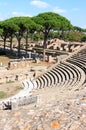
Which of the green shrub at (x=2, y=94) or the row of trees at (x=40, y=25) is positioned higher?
the row of trees at (x=40, y=25)

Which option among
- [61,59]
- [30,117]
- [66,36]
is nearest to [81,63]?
[61,59]

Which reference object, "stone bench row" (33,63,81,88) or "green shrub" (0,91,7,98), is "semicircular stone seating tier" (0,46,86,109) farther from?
"green shrub" (0,91,7,98)

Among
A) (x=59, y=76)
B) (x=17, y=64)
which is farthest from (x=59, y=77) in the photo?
(x=17, y=64)

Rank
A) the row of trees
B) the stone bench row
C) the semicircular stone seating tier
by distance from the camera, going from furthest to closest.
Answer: the row of trees → the stone bench row → the semicircular stone seating tier

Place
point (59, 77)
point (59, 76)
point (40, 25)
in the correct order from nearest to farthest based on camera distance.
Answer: point (59, 77) < point (59, 76) < point (40, 25)

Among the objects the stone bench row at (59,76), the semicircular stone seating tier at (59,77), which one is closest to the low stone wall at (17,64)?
the semicircular stone seating tier at (59,77)

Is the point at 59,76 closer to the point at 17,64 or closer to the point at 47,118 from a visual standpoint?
the point at 17,64

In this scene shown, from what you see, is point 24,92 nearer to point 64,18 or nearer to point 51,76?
point 51,76

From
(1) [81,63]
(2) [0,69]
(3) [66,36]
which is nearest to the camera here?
(1) [81,63]

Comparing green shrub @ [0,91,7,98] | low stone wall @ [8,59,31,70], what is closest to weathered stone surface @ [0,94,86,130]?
green shrub @ [0,91,7,98]

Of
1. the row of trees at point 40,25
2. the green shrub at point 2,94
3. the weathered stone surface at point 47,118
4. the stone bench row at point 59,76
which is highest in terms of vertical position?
the row of trees at point 40,25

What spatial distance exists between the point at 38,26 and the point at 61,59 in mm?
13641

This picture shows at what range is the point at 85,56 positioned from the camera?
34.4 m

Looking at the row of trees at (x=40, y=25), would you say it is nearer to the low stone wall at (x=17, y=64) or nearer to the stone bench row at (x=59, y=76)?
the low stone wall at (x=17, y=64)
